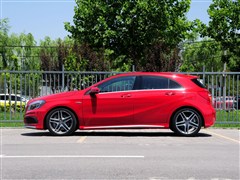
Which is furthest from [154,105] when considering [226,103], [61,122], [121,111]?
[226,103]

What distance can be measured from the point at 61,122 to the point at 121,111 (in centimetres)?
152

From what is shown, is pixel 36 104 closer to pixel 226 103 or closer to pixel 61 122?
pixel 61 122

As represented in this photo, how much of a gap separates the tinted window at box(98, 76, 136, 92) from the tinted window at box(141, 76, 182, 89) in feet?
1.00

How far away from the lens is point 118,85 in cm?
1244

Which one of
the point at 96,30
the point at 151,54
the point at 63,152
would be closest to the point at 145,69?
the point at 151,54

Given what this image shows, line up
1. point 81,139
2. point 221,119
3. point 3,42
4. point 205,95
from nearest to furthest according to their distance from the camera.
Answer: point 81,139 → point 205,95 → point 221,119 → point 3,42

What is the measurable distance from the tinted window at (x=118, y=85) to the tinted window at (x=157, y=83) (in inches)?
12.0

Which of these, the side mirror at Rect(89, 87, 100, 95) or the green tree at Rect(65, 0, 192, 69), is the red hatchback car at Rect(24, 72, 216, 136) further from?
the green tree at Rect(65, 0, 192, 69)

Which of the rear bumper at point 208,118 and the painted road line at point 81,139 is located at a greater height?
the rear bumper at point 208,118

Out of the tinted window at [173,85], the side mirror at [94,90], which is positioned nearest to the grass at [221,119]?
the tinted window at [173,85]

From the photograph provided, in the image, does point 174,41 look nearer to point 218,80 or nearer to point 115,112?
point 218,80

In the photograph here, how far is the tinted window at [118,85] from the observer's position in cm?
1250

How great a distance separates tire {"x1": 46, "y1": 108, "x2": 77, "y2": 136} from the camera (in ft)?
40.7

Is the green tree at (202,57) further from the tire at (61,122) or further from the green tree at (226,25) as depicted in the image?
the tire at (61,122)
